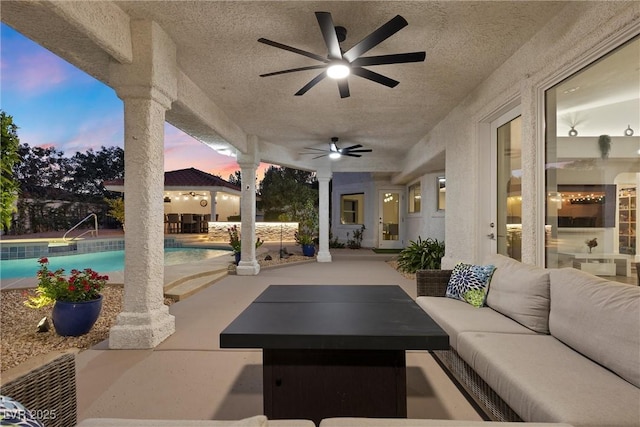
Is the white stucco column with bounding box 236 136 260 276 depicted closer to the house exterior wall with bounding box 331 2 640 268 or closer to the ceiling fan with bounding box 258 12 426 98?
the house exterior wall with bounding box 331 2 640 268

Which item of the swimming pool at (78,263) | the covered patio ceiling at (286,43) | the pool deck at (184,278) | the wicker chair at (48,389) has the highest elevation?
the covered patio ceiling at (286,43)

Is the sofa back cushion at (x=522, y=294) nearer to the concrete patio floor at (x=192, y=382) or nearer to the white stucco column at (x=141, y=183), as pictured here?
the concrete patio floor at (x=192, y=382)

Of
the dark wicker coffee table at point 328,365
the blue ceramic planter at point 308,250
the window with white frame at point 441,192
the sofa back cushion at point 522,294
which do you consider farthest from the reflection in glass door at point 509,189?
the blue ceramic planter at point 308,250

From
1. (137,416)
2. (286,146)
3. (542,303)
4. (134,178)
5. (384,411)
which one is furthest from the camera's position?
(286,146)

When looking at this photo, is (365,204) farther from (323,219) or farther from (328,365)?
(328,365)

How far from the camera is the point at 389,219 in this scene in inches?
459

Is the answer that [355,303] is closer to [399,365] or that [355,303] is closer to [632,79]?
[399,365]

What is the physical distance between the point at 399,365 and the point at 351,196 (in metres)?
11.1

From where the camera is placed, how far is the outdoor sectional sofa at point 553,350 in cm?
129

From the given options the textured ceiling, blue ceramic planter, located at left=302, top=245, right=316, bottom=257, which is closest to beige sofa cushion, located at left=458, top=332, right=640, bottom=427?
the textured ceiling

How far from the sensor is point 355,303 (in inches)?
82.4

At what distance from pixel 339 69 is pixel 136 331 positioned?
2.85 m

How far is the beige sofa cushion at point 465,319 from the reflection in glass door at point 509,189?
1.46 meters

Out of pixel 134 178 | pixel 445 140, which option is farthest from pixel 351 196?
pixel 134 178
